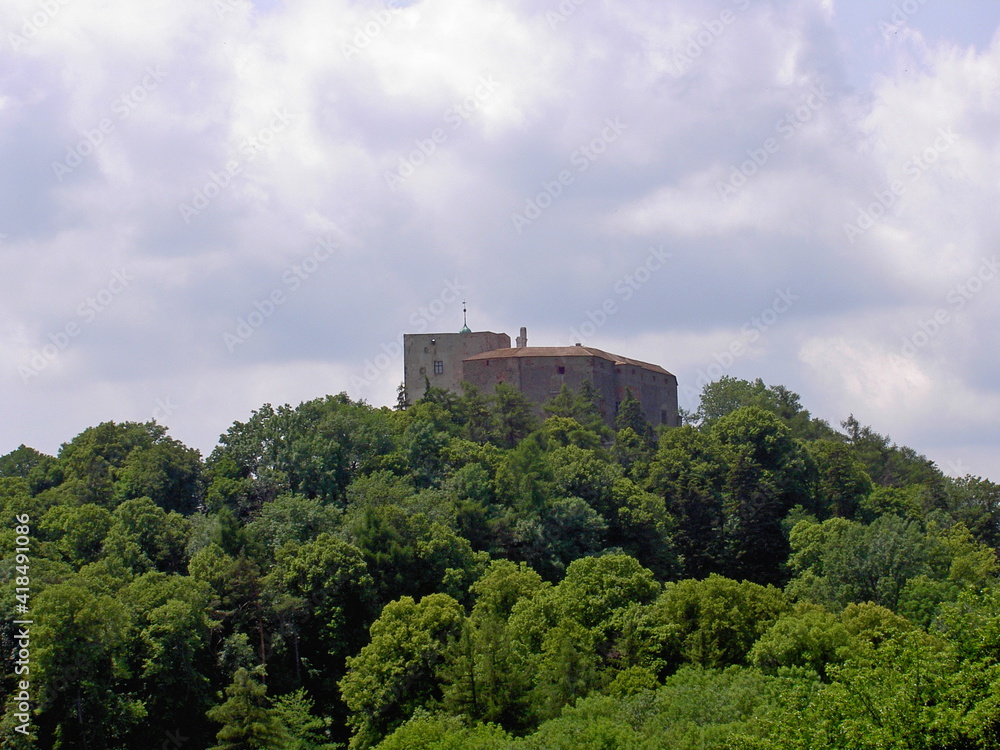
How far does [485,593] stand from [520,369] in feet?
110

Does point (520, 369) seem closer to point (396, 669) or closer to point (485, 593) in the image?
point (485, 593)

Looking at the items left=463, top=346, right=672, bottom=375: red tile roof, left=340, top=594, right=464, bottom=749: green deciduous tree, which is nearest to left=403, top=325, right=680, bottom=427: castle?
left=463, top=346, right=672, bottom=375: red tile roof

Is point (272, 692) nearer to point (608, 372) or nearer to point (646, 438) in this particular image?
point (646, 438)

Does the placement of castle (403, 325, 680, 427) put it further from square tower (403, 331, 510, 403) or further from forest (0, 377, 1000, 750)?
forest (0, 377, 1000, 750)

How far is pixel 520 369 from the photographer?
3027 inches

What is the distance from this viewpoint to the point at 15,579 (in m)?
40.6

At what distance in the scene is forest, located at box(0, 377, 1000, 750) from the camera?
32.2 metres

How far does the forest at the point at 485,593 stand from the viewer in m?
32.2

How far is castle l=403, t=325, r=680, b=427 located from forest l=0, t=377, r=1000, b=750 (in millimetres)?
9744

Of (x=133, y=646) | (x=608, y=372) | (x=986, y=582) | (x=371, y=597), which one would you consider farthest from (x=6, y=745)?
(x=608, y=372)

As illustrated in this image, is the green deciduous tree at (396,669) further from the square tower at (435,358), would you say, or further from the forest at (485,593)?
the square tower at (435,358)

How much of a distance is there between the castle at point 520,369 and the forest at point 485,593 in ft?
32.0

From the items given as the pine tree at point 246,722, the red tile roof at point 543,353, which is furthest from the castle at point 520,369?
the pine tree at point 246,722

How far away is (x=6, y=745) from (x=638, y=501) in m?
29.2
